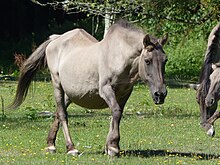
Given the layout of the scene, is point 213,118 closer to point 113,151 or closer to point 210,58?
point 210,58

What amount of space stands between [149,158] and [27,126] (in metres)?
4.62

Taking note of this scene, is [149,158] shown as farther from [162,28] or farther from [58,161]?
[162,28]

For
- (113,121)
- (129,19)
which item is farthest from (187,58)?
(113,121)

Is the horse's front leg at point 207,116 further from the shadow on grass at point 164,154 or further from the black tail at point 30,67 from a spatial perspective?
the black tail at point 30,67

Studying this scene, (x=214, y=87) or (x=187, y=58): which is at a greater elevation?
(x=214, y=87)

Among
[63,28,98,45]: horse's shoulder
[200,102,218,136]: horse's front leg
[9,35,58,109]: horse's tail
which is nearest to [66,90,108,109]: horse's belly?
[63,28,98,45]: horse's shoulder

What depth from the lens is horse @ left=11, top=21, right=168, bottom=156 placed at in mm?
9734

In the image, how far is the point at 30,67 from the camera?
11555 millimetres

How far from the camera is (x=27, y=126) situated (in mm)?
13883

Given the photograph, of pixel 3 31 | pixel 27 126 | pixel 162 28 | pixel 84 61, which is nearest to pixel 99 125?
pixel 27 126

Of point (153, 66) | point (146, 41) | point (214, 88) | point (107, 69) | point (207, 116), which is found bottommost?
point (207, 116)

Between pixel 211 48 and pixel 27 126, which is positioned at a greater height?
pixel 211 48

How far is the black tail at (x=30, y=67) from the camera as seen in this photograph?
11.5m

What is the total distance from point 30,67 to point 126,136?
2111 millimetres
